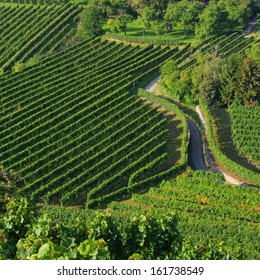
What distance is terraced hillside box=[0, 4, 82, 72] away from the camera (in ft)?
288

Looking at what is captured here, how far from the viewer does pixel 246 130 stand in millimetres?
55219

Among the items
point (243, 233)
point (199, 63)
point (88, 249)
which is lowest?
point (88, 249)

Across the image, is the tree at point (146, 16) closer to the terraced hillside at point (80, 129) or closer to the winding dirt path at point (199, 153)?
the terraced hillside at point (80, 129)

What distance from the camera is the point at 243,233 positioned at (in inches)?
1491

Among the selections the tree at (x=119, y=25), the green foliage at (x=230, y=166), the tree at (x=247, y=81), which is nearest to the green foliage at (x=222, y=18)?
the tree at (x=119, y=25)

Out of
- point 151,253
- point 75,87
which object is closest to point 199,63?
point 75,87

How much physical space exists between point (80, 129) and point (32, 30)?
46.4 meters

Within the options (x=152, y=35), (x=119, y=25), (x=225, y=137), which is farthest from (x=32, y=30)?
(x=225, y=137)

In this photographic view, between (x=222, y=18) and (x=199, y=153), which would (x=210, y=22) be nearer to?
(x=222, y=18)

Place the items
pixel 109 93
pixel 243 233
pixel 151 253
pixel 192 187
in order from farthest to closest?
pixel 109 93 → pixel 192 187 → pixel 243 233 → pixel 151 253

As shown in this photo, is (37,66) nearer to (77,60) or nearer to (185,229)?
(77,60)

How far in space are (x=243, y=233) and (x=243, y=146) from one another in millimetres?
16626

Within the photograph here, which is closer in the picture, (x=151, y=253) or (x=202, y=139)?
(x=151, y=253)

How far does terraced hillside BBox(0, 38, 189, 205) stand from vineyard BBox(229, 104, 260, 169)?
9529 mm
